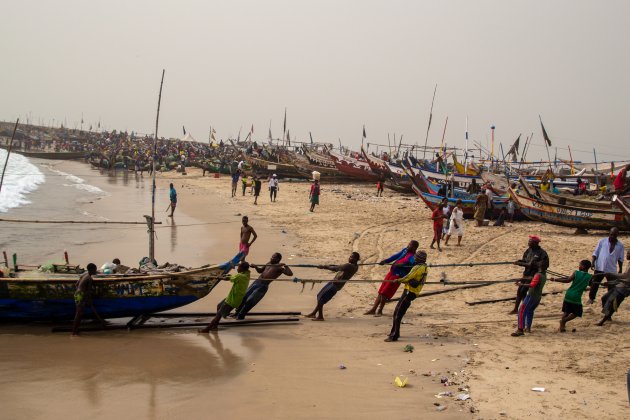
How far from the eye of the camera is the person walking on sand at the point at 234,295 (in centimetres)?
864

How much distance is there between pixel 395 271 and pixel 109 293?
419 centimetres

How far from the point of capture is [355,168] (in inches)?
1471

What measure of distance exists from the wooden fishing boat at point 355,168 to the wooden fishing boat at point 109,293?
28551 millimetres

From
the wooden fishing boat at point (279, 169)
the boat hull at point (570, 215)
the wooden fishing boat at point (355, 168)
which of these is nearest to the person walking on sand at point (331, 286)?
the boat hull at point (570, 215)

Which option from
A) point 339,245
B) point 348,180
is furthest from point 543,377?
point 348,180

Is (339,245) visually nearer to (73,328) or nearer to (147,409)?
(73,328)

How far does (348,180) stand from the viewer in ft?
125

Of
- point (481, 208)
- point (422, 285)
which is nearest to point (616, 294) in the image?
point (422, 285)

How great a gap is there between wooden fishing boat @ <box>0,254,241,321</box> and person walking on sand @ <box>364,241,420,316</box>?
92.0 inches

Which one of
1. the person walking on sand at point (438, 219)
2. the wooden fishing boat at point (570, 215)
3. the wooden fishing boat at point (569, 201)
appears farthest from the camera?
the wooden fishing boat at point (569, 201)

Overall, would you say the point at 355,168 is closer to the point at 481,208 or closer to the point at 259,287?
the point at 481,208

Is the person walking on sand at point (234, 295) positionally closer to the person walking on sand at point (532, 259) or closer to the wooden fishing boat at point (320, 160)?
the person walking on sand at point (532, 259)

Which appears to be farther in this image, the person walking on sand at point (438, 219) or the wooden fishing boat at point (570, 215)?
the wooden fishing boat at point (570, 215)

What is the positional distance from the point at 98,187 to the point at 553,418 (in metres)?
34.5
